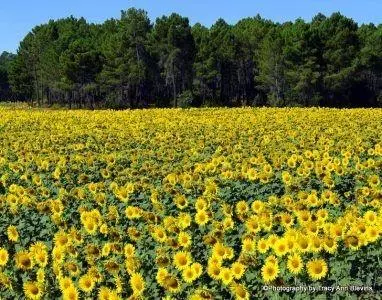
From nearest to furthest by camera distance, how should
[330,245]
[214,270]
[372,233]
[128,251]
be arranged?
[330,245] < [214,270] < [372,233] < [128,251]

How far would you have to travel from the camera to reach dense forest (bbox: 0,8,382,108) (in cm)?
6962

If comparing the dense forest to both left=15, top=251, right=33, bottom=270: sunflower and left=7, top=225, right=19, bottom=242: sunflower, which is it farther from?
left=15, top=251, right=33, bottom=270: sunflower

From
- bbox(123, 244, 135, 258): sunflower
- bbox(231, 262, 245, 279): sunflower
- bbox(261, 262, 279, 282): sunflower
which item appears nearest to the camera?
bbox(261, 262, 279, 282): sunflower

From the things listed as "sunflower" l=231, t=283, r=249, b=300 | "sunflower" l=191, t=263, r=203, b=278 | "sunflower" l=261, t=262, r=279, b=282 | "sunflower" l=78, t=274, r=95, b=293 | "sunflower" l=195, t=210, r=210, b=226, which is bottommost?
"sunflower" l=78, t=274, r=95, b=293

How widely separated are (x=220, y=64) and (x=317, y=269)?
80172 mm

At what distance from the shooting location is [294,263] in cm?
546

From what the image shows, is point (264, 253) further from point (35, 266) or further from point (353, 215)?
point (35, 266)

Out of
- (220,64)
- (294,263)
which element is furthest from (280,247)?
(220,64)

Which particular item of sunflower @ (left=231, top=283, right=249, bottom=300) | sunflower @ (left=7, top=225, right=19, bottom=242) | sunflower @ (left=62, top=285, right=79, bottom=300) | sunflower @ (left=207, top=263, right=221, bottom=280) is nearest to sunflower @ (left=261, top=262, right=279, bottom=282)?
sunflower @ (left=231, top=283, right=249, bottom=300)

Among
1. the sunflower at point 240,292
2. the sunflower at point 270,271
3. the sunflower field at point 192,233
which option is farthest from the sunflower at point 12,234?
the sunflower at point 270,271

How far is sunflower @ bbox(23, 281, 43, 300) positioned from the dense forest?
61.9m

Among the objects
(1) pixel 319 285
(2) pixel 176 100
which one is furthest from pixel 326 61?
(1) pixel 319 285

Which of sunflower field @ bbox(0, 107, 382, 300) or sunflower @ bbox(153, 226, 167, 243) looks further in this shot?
sunflower @ bbox(153, 226, 167, 243)

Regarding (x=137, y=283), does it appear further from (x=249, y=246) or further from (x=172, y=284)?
(x=249, y=246)
